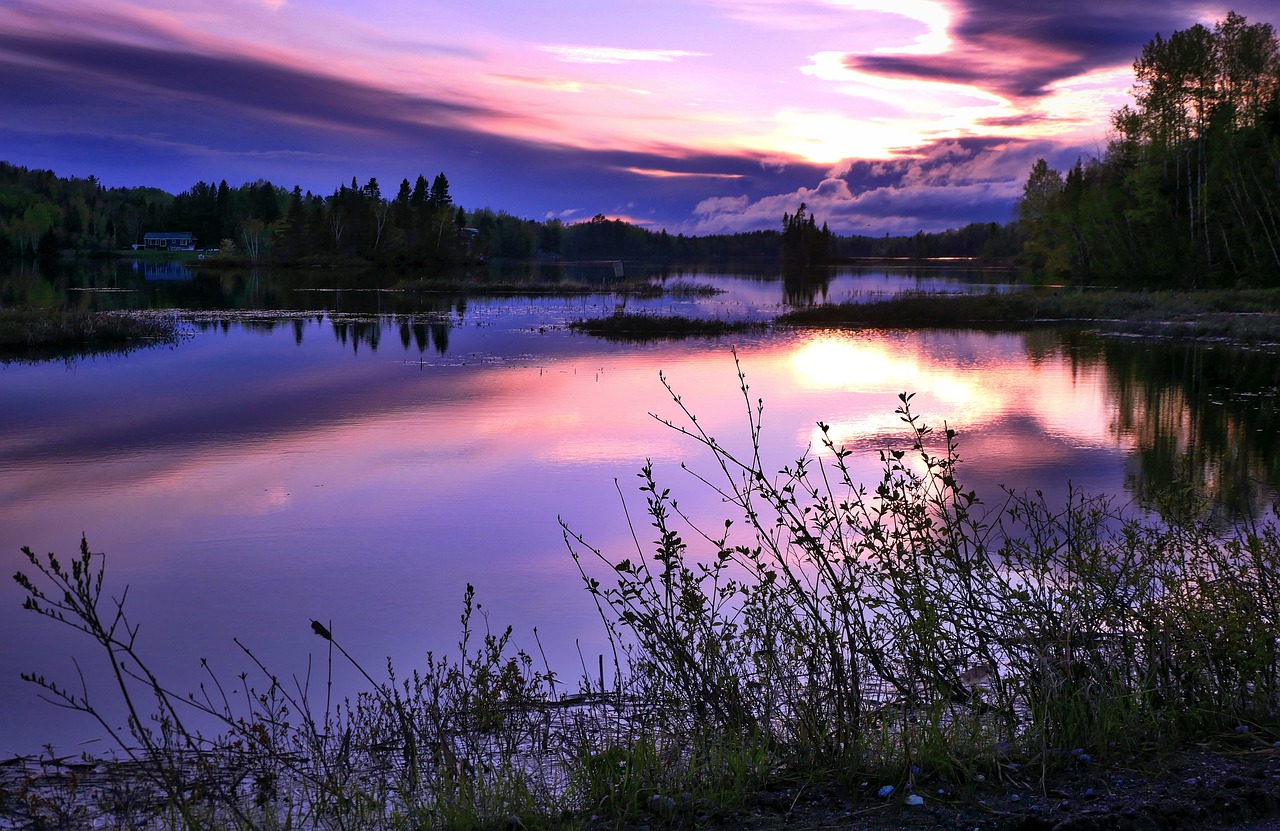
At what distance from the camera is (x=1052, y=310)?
51250mm

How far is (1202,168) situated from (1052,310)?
56.6 ft

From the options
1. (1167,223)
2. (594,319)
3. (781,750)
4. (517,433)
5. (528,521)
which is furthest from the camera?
(1167,223)

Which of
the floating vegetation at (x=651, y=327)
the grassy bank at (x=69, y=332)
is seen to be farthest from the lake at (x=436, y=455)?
the floating vegetation at (x=651, y=327)

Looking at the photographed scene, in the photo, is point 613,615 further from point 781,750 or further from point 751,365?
point 751,365

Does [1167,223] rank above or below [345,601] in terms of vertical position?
above

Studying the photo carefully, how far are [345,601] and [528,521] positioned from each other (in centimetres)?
351

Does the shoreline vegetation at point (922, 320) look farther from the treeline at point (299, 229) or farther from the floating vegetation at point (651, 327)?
the treeline at point (299, 229)

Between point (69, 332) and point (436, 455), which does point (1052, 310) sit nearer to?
point (436, 455)

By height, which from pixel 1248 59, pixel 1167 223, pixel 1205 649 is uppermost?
pixel 1248 59

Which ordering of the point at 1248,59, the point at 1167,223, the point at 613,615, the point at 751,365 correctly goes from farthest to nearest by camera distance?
the point at 1167,223 < the point at 1248,59 < the point at 751,365 < the point at 613,615

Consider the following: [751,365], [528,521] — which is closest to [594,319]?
[751,365]

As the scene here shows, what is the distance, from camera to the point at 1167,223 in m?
61.9

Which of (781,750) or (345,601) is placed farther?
(345,601)

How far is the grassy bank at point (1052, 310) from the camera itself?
45500 millimetres
